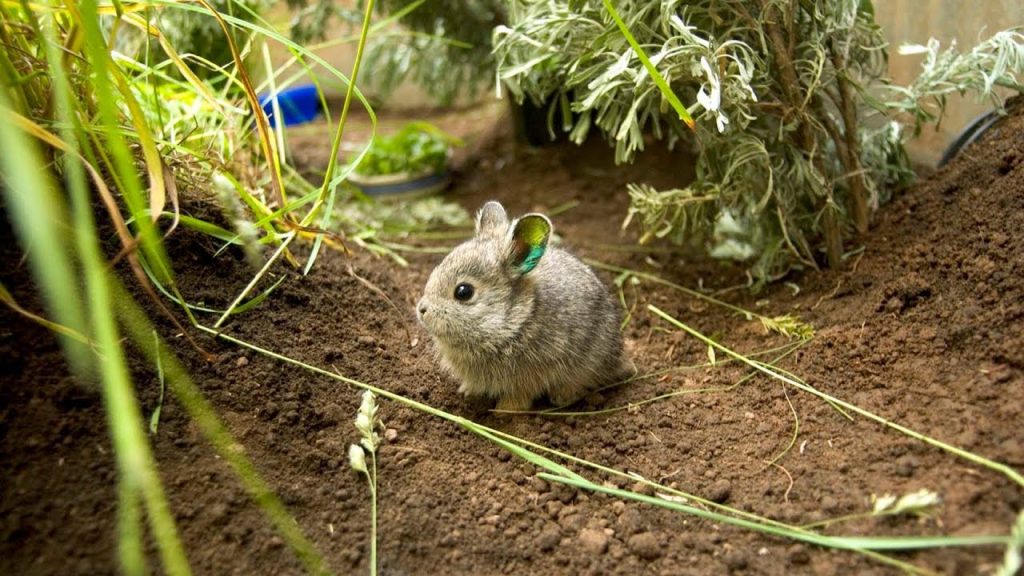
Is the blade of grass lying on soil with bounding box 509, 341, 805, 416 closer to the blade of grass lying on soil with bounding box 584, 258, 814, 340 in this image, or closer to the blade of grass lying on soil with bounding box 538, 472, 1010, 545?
the blade of grass lying on soil with bounding box 584, 258, 814, 340

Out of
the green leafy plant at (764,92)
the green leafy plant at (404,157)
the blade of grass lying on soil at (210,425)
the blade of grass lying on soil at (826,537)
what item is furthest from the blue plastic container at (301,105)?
the blade of grass lying on soil at (826,537)

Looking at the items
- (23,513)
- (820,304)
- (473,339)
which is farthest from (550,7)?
(23,513)

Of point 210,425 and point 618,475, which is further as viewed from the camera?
point 618,475

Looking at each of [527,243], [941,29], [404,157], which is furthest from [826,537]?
[404,157]

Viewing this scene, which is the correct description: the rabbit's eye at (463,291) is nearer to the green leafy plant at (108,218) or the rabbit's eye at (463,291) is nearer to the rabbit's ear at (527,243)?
the rabbit's ear at (527,243)

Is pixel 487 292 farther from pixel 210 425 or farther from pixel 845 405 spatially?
pixel 845 405
